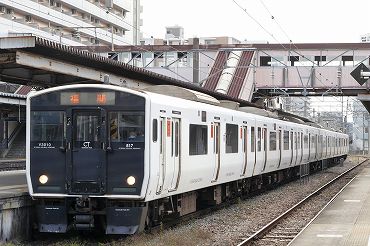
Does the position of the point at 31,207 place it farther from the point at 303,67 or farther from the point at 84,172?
the point at 303,67

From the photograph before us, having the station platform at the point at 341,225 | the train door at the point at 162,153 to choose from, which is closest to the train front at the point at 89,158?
the train door at the point at 162,153

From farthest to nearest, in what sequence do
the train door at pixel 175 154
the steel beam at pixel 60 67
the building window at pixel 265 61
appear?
the building window at pixel 265 61 → the steel beam at pixel 60 67 → the train door at pixel 175 154

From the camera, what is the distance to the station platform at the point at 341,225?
1222cm

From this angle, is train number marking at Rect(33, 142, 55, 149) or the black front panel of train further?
train number marking at Rect(33, 142, 55, 149)

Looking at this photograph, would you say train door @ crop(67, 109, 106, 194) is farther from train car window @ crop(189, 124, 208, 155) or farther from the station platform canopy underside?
train car window @ crop(189, 124, 208, 155)

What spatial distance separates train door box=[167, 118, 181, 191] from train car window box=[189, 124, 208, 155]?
2.62ft

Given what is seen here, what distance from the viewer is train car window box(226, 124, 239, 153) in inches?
677

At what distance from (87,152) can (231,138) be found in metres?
6.64

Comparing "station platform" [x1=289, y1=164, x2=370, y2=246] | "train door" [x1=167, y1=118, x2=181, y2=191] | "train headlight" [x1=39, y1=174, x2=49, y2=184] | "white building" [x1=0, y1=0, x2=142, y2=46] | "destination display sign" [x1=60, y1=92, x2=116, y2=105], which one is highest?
"white building" [x1=0, y1=0, x2=142, y2=46]

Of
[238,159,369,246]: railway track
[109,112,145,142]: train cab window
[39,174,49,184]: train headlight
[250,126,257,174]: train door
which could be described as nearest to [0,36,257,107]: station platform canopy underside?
[109,112,145,142]: train cab window

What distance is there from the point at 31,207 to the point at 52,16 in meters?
60.6

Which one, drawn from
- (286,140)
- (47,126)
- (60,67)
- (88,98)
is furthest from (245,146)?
(47,126)

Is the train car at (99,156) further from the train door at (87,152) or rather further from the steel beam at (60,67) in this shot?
the steel beam at (60,67)

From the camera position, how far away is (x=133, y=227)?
37.6 feet
